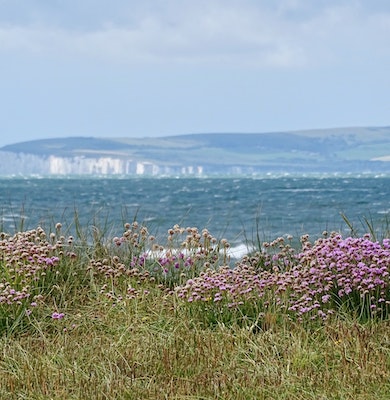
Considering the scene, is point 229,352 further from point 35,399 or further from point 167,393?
point 35,399

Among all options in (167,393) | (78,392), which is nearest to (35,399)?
(78,392)

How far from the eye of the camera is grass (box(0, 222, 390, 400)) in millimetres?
4680

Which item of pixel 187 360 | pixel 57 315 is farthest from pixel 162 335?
pixel 57 315

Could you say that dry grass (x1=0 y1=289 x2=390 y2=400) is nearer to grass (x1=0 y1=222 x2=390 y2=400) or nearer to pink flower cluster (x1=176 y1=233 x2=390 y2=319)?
grass (x1=0 y1=222 x2=390 y2=400)

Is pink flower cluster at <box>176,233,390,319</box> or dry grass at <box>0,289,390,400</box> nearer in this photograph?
dry grass at <box>0,289,390,400</box>

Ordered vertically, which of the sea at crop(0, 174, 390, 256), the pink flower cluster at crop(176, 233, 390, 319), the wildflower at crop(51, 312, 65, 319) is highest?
the pink flower cluster at crop(176, 233, 390, 319)

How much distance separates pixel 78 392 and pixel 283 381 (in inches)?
45.5

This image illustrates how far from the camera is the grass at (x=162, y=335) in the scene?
4.68 meters

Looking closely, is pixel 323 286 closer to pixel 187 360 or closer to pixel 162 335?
pixel 162 335

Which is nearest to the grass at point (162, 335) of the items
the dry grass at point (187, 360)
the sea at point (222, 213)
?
the dry grass at point (187, 360)

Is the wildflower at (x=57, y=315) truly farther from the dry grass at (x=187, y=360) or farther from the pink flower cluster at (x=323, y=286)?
the pink flower cluster at (x=323, y=286)

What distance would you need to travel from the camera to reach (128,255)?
7.93 meters

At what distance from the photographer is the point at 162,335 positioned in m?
5.82

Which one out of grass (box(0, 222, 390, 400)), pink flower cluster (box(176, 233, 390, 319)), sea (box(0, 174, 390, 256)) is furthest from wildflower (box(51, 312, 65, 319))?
sea (box(0, 174, 390, 256))
